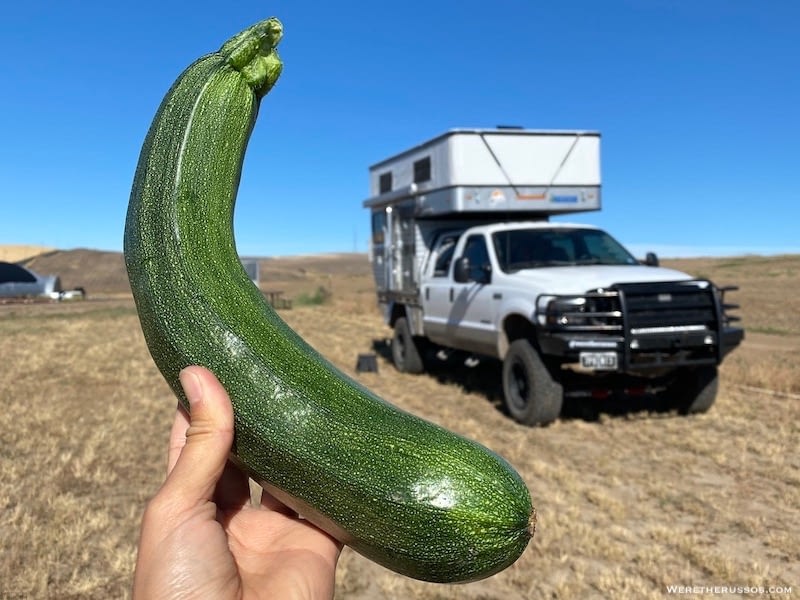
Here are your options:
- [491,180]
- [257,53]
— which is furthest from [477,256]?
[257,53]

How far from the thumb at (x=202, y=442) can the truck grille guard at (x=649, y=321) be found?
15.7ft

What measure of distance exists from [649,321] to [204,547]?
5399 millimetres

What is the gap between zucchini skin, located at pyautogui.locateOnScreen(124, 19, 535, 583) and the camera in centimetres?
175

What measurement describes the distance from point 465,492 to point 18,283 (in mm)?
30591

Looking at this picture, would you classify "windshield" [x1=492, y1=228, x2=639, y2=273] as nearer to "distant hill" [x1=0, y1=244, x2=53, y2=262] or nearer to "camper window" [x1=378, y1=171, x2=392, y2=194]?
"camper window" [x1=378, y1=171, x2=392, y2=194]

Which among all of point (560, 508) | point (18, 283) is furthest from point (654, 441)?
point (18, 283)

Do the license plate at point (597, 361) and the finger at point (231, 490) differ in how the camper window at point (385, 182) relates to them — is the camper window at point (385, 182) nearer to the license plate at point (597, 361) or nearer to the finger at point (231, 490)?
the license plate at point (597, 361)

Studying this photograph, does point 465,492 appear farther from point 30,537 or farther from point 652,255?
point 652,255

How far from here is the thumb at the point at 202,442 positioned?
1.80 metres

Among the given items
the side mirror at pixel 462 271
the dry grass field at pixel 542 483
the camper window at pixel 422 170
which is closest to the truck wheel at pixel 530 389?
the dry grass field at pixel 542 483

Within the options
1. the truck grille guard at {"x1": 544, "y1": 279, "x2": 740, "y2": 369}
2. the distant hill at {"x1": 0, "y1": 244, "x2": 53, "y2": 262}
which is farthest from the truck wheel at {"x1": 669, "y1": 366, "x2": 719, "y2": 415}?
the distant hill at {"x1": 0, "y1": 244, "x2": 53, "y2": 262}

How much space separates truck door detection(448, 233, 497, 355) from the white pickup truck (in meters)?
0.02

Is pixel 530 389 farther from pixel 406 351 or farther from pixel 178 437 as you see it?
pixel 178 437

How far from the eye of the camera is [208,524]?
72.1 inches
